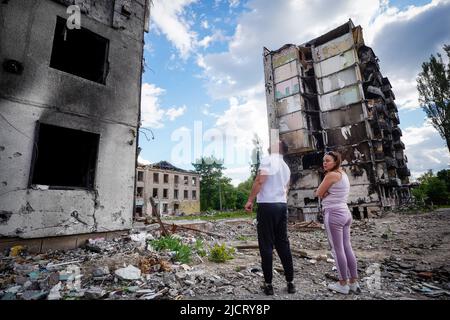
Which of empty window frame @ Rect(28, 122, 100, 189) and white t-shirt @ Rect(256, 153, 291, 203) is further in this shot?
empty window frame @ Rect(28, 122, 100, 189)

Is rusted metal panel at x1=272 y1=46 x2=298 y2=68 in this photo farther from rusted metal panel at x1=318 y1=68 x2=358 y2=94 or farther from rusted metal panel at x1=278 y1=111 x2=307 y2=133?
rusted metal panel at x1=278 y1=111 x2=307 y2=133

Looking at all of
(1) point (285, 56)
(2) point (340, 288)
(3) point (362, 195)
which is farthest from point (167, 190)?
(2) point (340, 288)

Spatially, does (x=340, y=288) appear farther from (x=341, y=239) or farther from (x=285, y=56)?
(x=285, y=56)

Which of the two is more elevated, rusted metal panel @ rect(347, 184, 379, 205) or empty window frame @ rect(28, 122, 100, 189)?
empty window frame @ rect(28, 122, 100, 189)

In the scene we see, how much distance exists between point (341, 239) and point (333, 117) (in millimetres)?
20836

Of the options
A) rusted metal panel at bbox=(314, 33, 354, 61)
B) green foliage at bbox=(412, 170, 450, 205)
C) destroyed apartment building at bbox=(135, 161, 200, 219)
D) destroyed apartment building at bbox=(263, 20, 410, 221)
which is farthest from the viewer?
destroyed apartment building at bbox=(135, 161, 200, 219)

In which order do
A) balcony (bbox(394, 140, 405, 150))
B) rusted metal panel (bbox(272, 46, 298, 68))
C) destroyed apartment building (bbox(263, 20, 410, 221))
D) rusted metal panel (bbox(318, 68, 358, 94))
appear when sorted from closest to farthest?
destroyed apartment building (bbox(263, 20, 410, 221)) → rusted metal panel (bbox(318, 68, 358, 94)) → rusted metal panel (bbox(272, 46, 298, 68)) → balcony (bbox(394, 140, 405, 150))

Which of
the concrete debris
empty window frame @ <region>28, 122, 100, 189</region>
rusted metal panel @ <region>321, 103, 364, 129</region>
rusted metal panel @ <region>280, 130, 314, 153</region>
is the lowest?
the concrete debris

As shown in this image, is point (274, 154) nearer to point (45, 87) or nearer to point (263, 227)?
point (263, 227)

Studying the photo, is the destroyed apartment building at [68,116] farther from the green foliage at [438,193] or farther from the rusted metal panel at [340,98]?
the green foliage at [438,193]

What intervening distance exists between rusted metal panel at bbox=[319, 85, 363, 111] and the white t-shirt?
20.3 m

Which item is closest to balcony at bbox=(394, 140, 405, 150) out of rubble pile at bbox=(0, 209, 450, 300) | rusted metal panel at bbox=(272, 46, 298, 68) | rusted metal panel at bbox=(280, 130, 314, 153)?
rusted metal panel at bbox=(280, 130, 314, 153)

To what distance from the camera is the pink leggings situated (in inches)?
109
